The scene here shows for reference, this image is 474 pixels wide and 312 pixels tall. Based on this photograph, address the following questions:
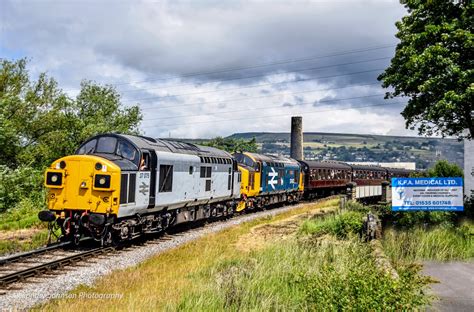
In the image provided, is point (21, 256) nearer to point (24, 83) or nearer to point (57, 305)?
point (57, 305)

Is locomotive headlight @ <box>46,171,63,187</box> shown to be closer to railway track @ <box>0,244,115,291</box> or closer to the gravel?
railway track @ <box>0,244,115,291</box>

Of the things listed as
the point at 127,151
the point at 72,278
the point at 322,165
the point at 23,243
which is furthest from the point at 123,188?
the point at 322,165

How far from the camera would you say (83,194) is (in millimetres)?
16078

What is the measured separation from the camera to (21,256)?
14789mm

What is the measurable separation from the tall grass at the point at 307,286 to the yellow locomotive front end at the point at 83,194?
15.9ft

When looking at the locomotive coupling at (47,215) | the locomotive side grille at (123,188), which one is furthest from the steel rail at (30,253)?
the locomotive side grille at (123,188)

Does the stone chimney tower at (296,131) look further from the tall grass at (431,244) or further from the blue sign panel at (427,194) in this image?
the tall grass at (431,244)

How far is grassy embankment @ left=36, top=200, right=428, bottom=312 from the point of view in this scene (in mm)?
8539

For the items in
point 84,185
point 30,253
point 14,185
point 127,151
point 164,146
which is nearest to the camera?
point 30,253

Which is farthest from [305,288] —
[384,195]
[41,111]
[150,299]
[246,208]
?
[41,111]

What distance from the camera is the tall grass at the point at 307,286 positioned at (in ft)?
27.3

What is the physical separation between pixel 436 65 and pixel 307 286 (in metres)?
12.9

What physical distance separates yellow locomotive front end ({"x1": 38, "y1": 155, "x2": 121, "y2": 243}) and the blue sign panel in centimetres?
1029

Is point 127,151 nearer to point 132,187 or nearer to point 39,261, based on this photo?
point 132,187
